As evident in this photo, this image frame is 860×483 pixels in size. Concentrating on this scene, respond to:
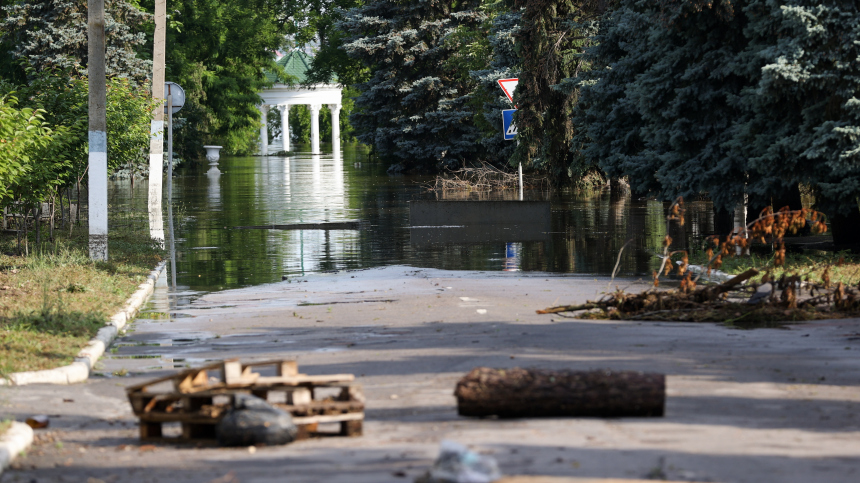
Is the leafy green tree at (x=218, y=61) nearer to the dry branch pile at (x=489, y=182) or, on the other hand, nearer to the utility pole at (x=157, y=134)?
the dry branch pile at (x=489, y=182)

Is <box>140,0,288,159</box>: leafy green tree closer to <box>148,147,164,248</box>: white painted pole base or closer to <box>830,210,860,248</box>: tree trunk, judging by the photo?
<box>148,147,164,248</box>: white painted pole base

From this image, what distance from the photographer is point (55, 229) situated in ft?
71.8

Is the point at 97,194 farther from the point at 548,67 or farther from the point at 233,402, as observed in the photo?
the point at 548,67

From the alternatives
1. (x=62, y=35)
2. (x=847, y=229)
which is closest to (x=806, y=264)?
(x=847, y=229)

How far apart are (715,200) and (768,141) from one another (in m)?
1.55

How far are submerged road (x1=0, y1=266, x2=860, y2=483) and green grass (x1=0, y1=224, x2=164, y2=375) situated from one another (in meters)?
0.48

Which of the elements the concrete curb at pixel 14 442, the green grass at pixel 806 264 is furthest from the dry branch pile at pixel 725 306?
the concrete curb at pixel 14 442

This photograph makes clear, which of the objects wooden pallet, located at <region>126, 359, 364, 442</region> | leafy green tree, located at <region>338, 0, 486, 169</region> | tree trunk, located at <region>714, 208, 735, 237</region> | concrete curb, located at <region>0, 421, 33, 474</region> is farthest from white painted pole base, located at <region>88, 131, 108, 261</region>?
leafy green tree, located at <region>338, 0, 486, 169</region>

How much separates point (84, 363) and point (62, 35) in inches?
1443

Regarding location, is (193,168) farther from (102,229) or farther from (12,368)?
(12,368)

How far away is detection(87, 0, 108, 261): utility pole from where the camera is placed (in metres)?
15.6

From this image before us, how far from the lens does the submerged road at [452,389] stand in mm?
5371

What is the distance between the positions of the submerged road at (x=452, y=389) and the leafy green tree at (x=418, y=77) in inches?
1527

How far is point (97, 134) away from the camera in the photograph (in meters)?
15.6
